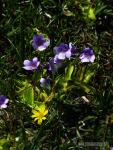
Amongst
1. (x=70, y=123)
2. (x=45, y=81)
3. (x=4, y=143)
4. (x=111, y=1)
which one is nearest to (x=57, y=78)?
→ (x=45, y=81)

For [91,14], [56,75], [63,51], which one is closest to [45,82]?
[56,75]

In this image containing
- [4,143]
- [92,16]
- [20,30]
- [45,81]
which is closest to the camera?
[4,143]

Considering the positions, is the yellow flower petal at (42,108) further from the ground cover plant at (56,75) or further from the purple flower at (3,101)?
the purple flower at (3,101)

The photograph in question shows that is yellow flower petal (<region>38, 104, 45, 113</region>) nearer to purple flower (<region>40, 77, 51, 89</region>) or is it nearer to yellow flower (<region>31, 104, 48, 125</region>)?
yellow flower (<region>31, 104, 48, 125</region>)

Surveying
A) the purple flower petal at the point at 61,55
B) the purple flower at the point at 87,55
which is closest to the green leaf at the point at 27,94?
the purple flower petal at the point at 61,55

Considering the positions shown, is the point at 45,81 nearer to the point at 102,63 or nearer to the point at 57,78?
the point at 57,78

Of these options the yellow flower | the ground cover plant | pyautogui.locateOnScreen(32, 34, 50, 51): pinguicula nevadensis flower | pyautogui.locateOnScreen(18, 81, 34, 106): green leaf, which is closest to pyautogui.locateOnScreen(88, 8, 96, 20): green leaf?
the ground cover plant

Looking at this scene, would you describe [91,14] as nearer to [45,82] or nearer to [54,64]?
[54,64]
